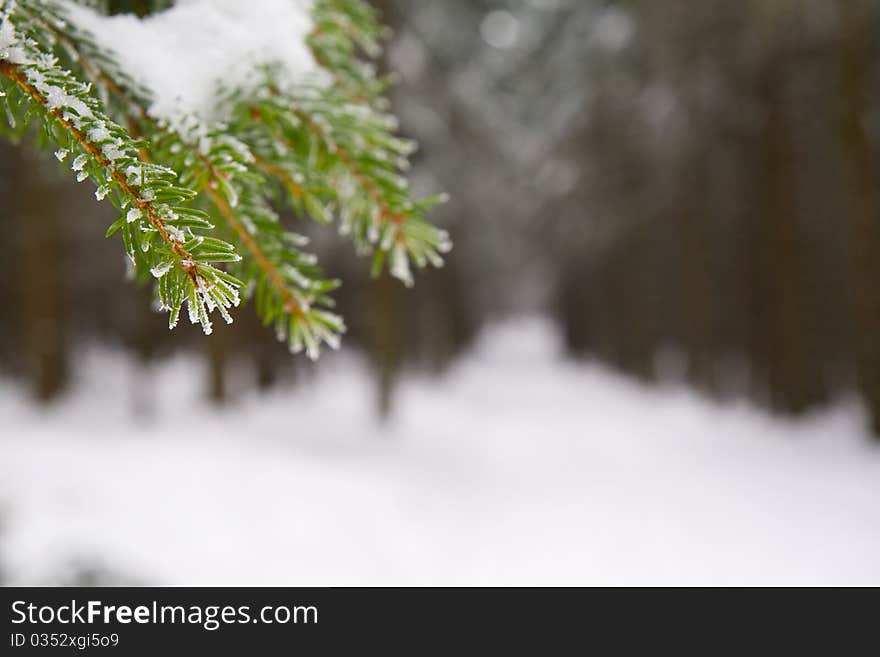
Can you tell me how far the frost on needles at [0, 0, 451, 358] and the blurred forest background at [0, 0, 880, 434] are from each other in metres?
7.40

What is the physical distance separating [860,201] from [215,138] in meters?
10.6

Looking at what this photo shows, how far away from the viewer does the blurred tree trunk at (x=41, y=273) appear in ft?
41.0

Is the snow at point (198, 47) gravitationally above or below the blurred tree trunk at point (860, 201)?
below

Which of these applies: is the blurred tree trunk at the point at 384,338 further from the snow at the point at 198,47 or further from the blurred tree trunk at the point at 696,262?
the snow at the point at 198,47

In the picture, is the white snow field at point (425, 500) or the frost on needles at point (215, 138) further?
the white snow field at point (425, 500)

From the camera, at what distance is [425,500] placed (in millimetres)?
7832

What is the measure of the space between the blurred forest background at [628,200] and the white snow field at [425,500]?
1492 mm

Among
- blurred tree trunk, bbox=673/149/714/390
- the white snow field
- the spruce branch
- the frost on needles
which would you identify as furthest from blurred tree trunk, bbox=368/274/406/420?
the spruce branch

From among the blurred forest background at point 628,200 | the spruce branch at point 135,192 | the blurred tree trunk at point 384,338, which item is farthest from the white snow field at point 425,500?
the spruce branch at point 135,192

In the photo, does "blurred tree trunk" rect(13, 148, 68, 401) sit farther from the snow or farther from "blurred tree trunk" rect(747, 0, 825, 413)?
"blurred tree trunk" rect(747, 0, 825, 413)

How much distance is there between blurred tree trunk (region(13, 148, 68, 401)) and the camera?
12.5 meters
